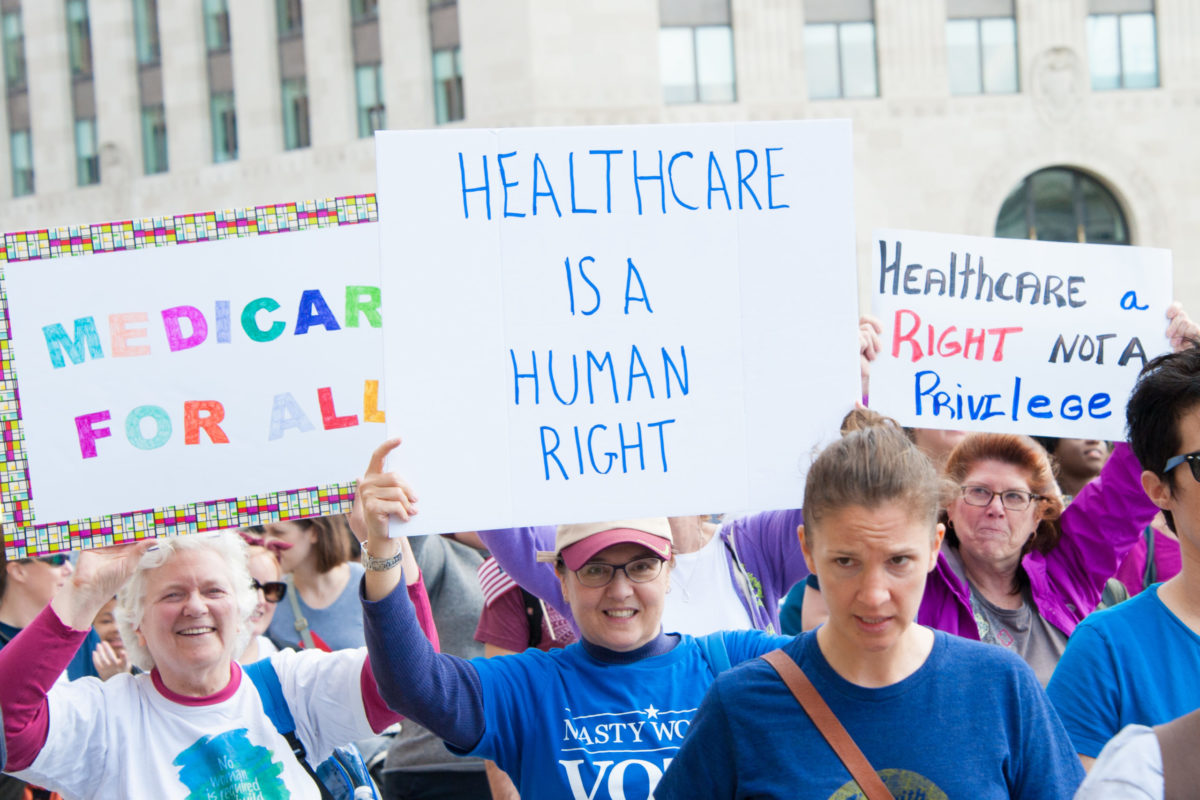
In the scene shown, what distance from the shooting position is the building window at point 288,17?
2569 cm

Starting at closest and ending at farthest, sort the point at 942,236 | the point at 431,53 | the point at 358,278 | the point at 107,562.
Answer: the point at 107,562, the point at 358,278, the point at 942,236, the point at 431,53

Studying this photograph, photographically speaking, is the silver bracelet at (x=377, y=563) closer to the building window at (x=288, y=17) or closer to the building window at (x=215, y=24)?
the building window at (x=288, y=17)

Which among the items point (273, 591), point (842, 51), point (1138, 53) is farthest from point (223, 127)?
point (273, 591)

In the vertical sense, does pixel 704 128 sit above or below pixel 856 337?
above

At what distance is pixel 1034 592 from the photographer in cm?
358

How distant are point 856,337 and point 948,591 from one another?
36.3 inches

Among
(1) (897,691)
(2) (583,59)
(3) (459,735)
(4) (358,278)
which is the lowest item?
(3) (459,735)

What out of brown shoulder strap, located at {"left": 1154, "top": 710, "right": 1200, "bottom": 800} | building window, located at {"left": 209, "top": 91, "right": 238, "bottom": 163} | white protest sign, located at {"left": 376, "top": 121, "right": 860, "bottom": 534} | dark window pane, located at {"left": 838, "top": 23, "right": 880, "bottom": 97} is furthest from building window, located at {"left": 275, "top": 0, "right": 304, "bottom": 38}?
brown shoulder strap, located at {"left": 1154, "top": 710, "right": 1200, "bottom": 800}

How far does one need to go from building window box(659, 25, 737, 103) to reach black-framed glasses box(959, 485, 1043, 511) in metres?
20.0

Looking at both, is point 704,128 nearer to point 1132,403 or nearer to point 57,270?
point 1132,403

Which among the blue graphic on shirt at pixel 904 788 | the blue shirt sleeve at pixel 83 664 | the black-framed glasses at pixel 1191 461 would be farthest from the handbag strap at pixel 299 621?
the black-framed glasses at pixel 1191 461

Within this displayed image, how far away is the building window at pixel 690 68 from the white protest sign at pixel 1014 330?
1932 centimetres

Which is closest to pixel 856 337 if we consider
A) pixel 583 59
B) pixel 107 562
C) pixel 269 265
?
pixel 269 265

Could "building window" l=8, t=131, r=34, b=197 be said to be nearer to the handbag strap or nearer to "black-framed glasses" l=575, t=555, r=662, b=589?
the handbag strap
